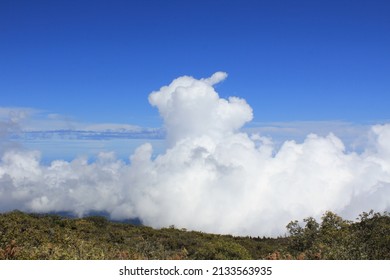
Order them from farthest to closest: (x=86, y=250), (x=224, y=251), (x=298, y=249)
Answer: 1. (x=298, y=249)
2. (x=224, y=251)
3. (x=86, y=250)

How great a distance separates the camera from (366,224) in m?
27.0

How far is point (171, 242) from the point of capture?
104 ft

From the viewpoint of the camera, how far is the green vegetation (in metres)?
16.0

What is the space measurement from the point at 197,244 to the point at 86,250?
1533cm

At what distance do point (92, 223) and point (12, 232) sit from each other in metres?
15.9

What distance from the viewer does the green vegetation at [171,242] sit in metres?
16.0

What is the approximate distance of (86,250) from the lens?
16422mm
